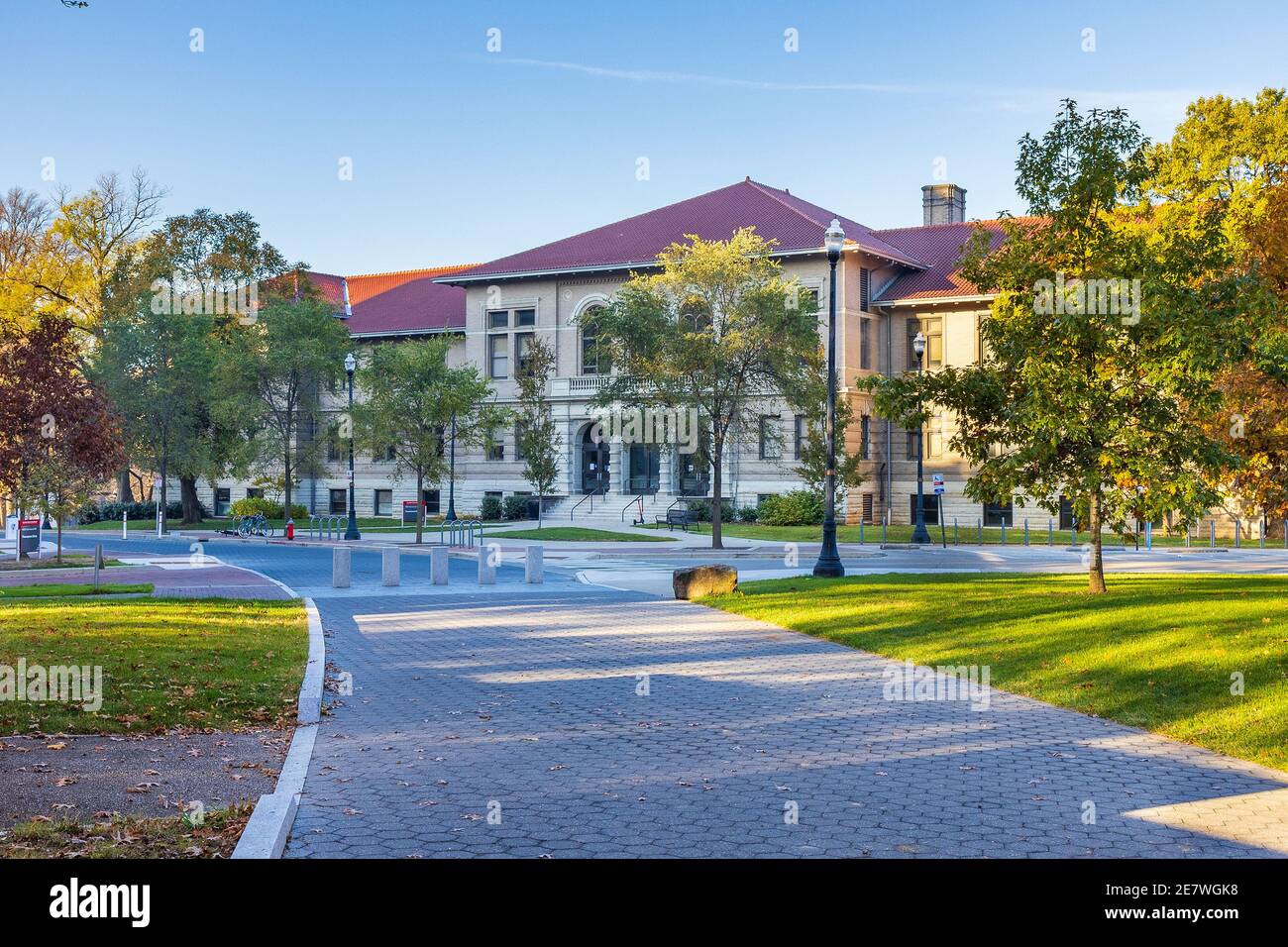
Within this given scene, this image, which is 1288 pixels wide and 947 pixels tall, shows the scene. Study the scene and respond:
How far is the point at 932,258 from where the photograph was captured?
60406 millimetres

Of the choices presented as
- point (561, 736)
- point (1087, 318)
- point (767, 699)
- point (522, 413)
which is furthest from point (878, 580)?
point (522, 413)

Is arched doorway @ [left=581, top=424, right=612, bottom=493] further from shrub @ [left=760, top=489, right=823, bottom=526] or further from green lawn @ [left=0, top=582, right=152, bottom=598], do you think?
green lawn @ [left=0, top=582, right=152, bottom=598]

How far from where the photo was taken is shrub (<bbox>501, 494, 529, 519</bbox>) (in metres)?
59.4

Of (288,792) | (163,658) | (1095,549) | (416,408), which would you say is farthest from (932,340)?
(288,792)

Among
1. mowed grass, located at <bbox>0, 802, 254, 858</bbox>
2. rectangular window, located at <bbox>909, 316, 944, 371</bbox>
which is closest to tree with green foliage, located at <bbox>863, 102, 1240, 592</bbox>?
mowed grass, located at <bbox>0, 802, 254, 858</bbox>

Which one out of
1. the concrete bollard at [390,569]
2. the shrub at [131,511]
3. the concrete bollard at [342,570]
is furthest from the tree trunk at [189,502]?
the concrete bollard at [390,569]

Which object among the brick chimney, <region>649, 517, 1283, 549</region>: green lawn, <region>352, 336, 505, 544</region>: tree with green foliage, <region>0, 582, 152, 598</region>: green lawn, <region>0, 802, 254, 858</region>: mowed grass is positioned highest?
the brick chimney

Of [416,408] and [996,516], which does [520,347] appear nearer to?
[416,408]

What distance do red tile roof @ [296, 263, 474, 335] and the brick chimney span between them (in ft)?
78.8

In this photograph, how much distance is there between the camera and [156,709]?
35.7 ft

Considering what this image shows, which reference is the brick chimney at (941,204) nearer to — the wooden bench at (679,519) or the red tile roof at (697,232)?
the red tile roof at (697,232)

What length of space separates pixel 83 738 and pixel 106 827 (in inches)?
117
